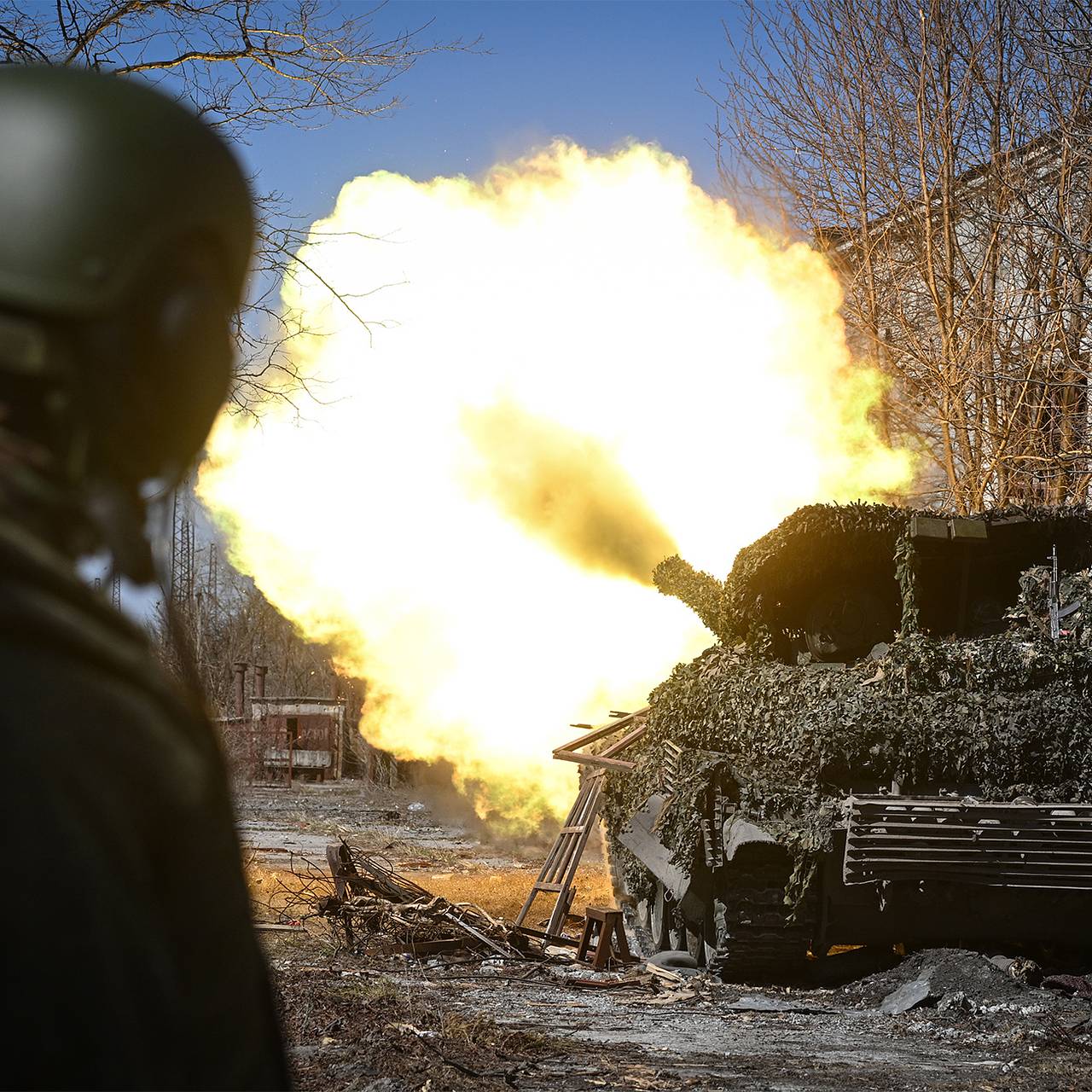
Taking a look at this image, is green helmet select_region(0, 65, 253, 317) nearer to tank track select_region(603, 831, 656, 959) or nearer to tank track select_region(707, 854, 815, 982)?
tank track select_region(707, 854, 815, 982)

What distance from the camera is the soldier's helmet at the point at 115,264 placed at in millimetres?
1112

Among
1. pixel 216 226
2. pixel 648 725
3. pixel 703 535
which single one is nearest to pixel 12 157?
pixel 216 226

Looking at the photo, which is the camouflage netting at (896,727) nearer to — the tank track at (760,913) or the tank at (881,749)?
the tank at (881,749)

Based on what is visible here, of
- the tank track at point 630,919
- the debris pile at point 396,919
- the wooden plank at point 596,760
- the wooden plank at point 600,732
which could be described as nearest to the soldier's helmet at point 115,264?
the debris pile at point 396,919

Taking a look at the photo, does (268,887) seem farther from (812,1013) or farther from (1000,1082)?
(1000,1082)

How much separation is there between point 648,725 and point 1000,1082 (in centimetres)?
641

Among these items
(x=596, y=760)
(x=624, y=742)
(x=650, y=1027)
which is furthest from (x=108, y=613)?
(x=624, y=742)

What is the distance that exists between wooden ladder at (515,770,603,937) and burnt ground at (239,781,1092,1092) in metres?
1.74

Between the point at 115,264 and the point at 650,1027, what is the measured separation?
368 inches

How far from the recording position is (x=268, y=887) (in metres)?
18.2

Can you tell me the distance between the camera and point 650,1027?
31.7ft

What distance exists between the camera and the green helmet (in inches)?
44.1

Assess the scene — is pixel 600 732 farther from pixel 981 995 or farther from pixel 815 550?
pixel 981 995

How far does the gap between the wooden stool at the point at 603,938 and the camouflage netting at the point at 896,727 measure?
1723 millimetres
